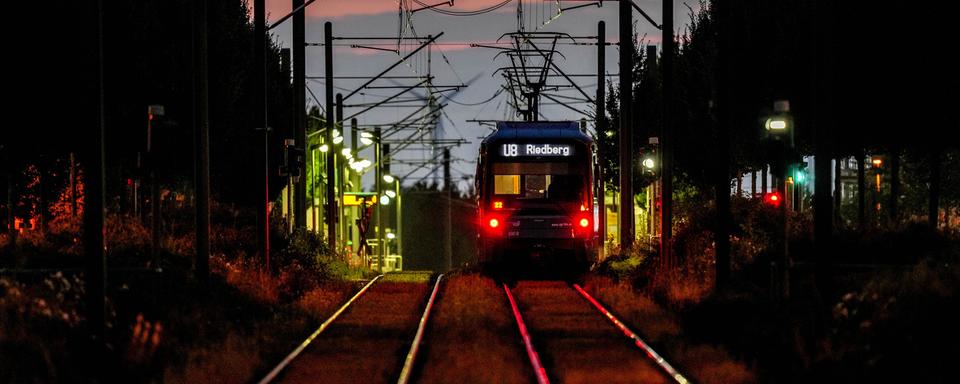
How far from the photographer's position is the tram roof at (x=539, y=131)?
98.6ft

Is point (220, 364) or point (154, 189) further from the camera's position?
point (154, 189)

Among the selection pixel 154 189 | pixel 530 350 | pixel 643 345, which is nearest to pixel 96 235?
pixel 154 189

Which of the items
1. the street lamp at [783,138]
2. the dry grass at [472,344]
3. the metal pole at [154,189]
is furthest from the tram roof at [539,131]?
the metal pole at [154,189]

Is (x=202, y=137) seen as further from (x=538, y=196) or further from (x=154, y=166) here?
(x=538, y=196)

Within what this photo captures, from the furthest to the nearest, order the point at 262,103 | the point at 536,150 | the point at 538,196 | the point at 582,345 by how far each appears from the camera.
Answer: the point at 538,196 < the point at 536,150 < the point at 262,103 < the point at 582,345

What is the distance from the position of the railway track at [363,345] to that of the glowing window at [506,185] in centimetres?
369

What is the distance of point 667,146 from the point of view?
97.3ft

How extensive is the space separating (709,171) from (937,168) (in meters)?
11.9

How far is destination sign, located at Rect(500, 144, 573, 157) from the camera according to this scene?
30.0 meters

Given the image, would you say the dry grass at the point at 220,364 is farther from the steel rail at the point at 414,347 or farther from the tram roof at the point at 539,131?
the tram roof at the point at 539,131

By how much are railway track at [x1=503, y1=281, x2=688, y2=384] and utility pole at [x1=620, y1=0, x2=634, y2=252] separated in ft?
37.6

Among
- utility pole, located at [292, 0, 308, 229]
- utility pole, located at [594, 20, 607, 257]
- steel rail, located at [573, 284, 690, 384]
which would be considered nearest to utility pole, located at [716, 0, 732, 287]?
steel rail, located at [573, 284, 690, 384]

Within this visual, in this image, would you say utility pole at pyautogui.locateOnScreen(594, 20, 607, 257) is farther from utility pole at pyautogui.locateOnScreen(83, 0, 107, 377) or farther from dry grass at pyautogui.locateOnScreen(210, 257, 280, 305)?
utility pole at pyautogui.locateOnScreen(83, 0, 107, 377)

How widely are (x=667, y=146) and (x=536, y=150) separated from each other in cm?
282
